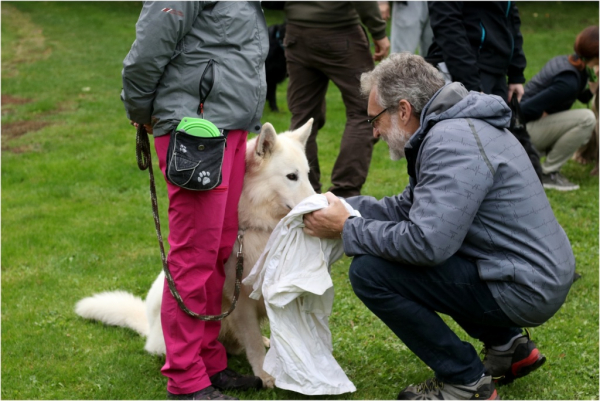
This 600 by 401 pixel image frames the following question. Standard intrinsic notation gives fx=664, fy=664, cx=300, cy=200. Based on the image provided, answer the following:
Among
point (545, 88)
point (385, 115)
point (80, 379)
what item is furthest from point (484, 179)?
point (545, 88)

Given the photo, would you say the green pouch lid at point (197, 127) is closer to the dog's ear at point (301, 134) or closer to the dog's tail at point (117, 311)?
the dog's ear at point (301, 134)

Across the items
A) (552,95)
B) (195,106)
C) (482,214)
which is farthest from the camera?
(552,95)

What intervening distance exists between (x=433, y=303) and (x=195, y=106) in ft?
4.62

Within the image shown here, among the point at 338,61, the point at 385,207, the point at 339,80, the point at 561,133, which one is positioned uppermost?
the point at 385,207

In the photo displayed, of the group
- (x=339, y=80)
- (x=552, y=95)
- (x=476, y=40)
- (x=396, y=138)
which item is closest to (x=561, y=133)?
(x=552, y=95)

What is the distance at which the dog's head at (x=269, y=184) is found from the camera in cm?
364

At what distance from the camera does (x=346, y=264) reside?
16.9ft

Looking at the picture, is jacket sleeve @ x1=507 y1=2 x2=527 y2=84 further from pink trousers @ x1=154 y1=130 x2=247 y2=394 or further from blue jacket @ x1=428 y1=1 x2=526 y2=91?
pink trousers @ x1=154 y1=130 x2=247 y2=394

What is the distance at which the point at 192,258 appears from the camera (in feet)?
10.4

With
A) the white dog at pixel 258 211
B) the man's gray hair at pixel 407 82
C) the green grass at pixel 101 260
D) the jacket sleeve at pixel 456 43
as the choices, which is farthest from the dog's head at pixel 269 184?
the jacket sleeve at pixel 456 43

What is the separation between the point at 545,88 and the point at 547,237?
4.44 metres

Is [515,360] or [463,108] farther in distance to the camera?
[515,360]

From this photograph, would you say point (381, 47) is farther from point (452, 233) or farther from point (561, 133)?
point (452, 233)

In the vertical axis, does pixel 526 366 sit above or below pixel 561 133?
above
